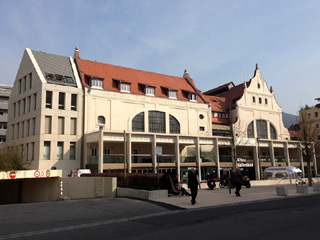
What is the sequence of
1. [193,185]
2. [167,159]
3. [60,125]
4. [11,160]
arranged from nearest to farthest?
[193,185]
[11,160]
[60,125]
[167,159]

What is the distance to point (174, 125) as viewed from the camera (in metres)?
44.2

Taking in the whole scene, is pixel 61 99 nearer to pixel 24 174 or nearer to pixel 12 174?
pixel 24 174

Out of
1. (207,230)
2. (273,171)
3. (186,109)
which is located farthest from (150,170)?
(207,230)

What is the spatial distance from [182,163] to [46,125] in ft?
58.3

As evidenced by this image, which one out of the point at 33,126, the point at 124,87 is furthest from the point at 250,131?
the point at 33,126

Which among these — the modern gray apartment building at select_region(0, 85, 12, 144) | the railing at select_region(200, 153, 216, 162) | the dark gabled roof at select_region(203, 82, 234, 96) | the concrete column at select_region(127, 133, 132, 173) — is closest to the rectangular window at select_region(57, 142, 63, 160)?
the concrete column at select_region(127, 133, 132, 173)

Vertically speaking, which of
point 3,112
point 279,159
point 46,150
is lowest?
point 279,159

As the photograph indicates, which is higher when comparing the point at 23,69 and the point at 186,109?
the point at 23,69

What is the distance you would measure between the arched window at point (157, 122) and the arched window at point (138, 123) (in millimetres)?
1179

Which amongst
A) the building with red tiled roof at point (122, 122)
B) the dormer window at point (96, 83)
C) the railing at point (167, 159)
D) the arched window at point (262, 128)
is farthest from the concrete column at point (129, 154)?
the arched window at point (262, 128)

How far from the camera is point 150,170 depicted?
38.6 metres

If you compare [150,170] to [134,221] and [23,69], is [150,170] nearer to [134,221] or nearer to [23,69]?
[23,69]

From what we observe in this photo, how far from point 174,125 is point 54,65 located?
724 inches

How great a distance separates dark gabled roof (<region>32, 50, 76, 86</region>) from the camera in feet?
127
